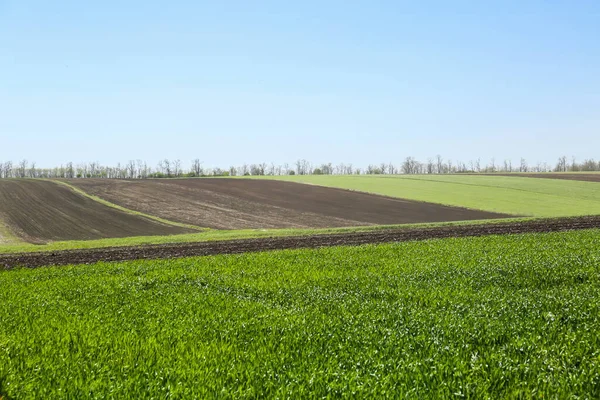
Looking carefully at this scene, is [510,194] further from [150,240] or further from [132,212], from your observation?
[150,240]

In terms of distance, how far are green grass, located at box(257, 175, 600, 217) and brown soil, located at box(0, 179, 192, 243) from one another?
137ft

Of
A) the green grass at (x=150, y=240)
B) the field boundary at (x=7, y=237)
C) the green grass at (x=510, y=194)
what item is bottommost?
the green grass at (x=150, y=240)

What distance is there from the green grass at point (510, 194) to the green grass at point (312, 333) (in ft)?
167

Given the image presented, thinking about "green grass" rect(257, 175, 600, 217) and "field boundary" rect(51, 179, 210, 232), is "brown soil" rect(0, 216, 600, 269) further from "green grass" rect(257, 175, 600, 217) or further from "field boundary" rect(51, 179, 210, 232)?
"green grass" rect(257, 175, 600, 217)

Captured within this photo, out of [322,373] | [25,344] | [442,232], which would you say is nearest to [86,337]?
[25,344]

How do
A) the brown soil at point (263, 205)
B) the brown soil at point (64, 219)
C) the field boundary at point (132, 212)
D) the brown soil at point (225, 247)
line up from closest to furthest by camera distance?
the brown soil at point (225, 247) → the brown soil at point (64, 219) → the field boundary at point (132, 212) → the brown soil at point (263, 205)

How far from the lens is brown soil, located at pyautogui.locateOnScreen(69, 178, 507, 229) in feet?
188

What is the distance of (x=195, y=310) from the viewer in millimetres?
13273

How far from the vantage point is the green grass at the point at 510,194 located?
66.2 metres

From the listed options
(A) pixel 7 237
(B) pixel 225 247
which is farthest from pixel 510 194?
(A) pixel 7 237

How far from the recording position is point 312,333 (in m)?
10.6

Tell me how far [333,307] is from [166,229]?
40616mm

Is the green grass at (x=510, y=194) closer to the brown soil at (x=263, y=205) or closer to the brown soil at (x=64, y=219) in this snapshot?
the brown soil at (x=263, y=205)

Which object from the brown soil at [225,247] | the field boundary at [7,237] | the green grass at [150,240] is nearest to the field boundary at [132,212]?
the green grass at [150,240]
